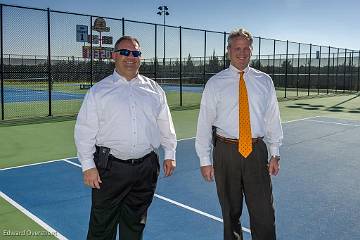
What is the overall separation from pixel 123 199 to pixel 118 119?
74 cm

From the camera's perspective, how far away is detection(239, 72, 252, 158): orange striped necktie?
372 centimetres

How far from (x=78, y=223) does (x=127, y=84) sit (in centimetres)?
215

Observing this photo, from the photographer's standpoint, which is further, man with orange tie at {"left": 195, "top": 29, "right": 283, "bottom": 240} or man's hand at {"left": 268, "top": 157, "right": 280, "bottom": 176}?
man's hand at {"left": 268, "top": 157, "right": 280, "bottom": 176}

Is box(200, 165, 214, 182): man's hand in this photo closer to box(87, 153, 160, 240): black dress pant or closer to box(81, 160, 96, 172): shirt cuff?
box(87, 153, 160, 240): black dress pant

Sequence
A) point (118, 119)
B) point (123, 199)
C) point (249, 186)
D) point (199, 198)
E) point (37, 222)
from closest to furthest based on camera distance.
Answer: point (118, 119), point (123, 199), point (249, 186), point (37, 222), point (199, 198)

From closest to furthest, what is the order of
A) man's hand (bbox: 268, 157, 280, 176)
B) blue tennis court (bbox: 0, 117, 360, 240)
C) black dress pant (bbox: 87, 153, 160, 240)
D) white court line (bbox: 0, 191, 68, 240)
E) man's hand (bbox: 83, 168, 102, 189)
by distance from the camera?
man's hand (bbox: 83, 168, 102, 189) → black dress pant (bbox: 87, 153, 160, 240) → man's hand (bbox: 268, 157, 280, 176) → white court line (bbox: 0, 191, 68, 240) → blue tennis court (bbox: 0, 117, 360, 240)

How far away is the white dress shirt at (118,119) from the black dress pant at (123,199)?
5.4 inches

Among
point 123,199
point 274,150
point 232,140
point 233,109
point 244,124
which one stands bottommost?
point 123,199

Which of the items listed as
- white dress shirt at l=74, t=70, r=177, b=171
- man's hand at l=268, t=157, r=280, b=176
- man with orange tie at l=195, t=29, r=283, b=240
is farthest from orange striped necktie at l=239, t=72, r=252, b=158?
white dress shirt at l=74, t=70, r=177, b=171

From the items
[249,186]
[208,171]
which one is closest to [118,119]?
[208,171]

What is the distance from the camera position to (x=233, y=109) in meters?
3.81

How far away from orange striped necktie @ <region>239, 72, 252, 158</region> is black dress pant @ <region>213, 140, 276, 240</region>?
0.06 meters

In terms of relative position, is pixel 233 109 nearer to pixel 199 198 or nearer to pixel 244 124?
pixel 244 124

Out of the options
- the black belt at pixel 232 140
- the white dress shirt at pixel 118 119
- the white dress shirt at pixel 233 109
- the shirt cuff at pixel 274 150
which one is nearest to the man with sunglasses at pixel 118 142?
the white dress shirt at pixel 118 119
